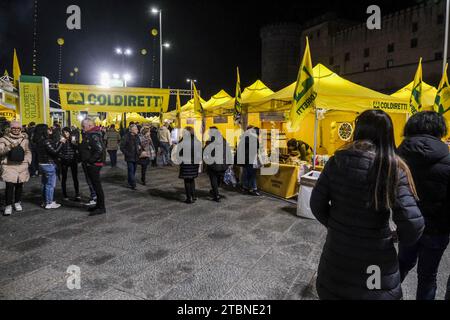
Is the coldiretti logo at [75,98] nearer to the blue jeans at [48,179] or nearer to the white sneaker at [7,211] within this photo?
the blue jeans at [48,179]

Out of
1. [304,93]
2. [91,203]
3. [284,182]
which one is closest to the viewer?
[304,93]

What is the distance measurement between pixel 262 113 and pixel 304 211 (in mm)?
4060

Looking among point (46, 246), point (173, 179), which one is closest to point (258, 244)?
point (46, 246)

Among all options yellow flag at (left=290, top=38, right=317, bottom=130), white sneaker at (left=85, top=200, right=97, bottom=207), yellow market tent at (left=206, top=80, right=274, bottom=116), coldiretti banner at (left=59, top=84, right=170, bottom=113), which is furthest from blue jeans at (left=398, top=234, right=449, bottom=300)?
coldiretti banner at (left=59, top=84, right=170, bottom=113)

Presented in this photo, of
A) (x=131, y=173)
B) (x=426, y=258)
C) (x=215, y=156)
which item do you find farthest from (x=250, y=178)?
(x=426, y=258)

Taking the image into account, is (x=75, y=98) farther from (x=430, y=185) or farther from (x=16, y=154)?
(x=430, y=185)

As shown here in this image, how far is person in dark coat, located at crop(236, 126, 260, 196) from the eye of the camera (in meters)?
7.68

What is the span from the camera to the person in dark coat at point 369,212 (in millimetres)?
1775

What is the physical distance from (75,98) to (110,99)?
3.72ft

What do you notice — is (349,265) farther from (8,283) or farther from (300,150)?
(300,150)

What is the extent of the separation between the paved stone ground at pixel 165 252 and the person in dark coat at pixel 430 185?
0.95m

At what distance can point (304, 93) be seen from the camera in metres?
6.16

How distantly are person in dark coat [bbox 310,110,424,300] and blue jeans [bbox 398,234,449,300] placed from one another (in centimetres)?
80

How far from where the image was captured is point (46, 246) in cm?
444
